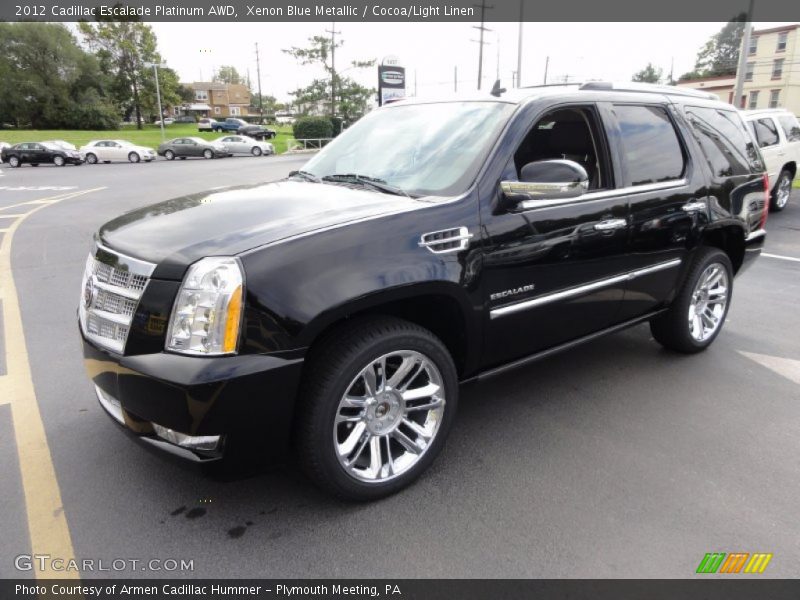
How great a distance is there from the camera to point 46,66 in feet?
202

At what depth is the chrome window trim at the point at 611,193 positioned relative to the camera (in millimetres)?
3105

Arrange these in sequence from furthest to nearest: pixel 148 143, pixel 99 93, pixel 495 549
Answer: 1. pixel 99 93
2. pixel 148 143
3. pixel 495 549

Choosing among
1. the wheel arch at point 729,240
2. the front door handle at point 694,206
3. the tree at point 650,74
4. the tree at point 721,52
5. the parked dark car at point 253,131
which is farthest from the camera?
the tree at point 650,74

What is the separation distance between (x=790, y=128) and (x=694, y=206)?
10.7m

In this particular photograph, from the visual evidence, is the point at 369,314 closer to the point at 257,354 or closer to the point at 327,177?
the point at 257,354

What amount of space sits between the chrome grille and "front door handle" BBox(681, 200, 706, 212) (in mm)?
3503

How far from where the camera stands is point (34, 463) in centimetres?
304

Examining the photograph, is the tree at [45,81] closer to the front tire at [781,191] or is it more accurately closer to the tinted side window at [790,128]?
the tinted side window at [790,128]

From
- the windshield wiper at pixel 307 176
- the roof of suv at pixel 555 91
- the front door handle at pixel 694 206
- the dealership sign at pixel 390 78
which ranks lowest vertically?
the front door handle at pixel 694 206

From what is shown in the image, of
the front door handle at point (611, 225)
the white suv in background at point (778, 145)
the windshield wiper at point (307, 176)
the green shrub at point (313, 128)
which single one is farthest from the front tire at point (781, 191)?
the green shrub at point (313, 128)

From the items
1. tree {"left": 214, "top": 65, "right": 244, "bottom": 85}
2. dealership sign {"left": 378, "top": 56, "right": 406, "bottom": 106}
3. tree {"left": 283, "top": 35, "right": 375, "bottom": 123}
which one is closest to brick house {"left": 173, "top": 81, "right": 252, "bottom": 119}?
tree {"left": 214, "top": 65, "right": 244, "bottom": 85}

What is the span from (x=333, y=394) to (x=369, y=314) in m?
0.44

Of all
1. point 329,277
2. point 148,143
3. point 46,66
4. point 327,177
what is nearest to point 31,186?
point 327,177

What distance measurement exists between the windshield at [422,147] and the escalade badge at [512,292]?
573 mm
